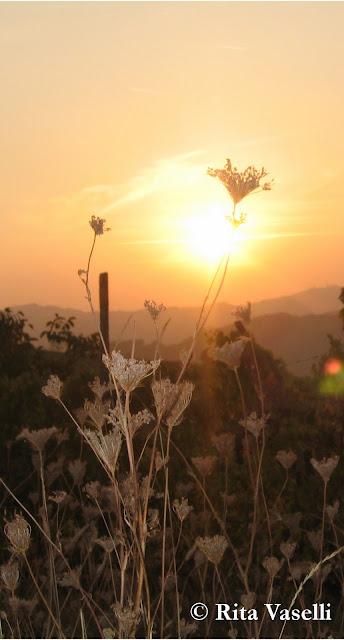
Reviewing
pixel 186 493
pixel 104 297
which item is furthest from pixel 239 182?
pixel 104 297

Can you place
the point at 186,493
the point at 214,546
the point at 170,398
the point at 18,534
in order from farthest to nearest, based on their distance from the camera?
the point at 186,493 → the point at 214,546 → the point at 18,534 → the point at 170,398

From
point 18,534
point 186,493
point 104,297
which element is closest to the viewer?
point 18,534

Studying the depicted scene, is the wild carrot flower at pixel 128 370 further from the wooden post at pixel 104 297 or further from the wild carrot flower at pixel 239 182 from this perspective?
the wooden post at pixel 104 297

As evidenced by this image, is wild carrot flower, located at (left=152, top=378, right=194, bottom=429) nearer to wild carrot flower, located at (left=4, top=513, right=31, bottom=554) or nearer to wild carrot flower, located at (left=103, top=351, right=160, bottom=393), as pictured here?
wild carrot flower, located at (left=103, top=351, right=160, bottom=393)

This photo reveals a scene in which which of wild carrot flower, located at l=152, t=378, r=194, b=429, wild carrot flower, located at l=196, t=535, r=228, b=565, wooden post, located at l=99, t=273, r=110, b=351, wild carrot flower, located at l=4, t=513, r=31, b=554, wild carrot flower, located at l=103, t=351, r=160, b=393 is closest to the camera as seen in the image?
wild carrot flower, located at l=103, t=351, r=160, b=393

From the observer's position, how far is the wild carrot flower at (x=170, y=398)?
2.90 m

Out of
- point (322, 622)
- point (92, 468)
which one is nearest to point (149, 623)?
point (322, 622)

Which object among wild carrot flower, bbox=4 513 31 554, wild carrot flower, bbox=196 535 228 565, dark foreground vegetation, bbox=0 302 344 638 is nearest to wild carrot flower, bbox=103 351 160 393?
dark foreground vegetation, bbox=0 302 344 638

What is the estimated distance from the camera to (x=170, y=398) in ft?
9.91

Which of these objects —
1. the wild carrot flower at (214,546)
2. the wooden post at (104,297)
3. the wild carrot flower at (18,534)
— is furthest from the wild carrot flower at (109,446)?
the wooden post at (104,297)

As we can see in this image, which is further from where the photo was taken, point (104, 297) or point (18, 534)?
point (104, 297)

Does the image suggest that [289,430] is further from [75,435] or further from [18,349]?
[18,349]

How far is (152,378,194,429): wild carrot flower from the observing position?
114 inches

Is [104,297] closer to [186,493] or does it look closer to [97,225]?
[186,493]
